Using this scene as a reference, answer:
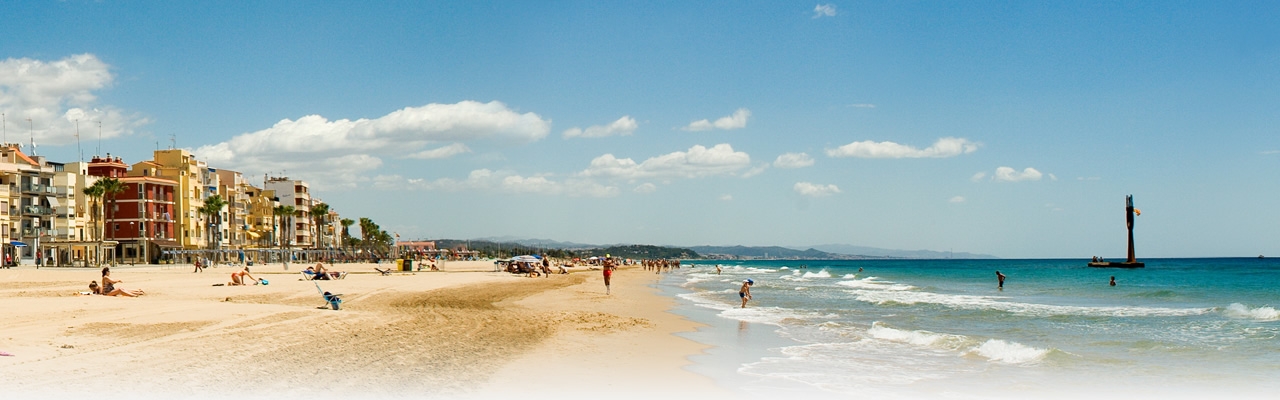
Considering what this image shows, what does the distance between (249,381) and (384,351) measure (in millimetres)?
2991

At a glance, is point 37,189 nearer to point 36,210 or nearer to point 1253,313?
point 36,210

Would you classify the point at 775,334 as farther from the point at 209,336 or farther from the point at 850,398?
the point at 209,336

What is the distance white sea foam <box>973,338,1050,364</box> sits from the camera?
1460 cm

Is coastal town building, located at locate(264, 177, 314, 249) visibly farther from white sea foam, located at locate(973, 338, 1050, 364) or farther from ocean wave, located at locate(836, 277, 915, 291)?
white sea foam, located at locate(973, 338, 1050, 364)

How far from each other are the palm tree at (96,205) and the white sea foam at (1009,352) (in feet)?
215

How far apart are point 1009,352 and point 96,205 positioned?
75.5m

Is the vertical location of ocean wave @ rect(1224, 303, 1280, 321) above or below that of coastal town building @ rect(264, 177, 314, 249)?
below

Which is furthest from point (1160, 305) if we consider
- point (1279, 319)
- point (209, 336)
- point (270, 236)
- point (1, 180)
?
point (270, 236)

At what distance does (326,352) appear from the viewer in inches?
495

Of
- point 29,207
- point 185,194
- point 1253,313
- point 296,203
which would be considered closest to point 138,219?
point 185,194

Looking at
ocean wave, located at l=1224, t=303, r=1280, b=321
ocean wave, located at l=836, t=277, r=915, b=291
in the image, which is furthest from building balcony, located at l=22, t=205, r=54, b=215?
ocean wave, located at l=1224, t=303, r=1280, b=321

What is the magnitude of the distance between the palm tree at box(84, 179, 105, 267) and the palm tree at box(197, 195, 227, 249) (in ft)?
31.8

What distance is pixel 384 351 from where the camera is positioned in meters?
12.9

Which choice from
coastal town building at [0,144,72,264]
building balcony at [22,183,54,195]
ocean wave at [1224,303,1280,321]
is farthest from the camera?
building balcony at [22,183,54,195]
